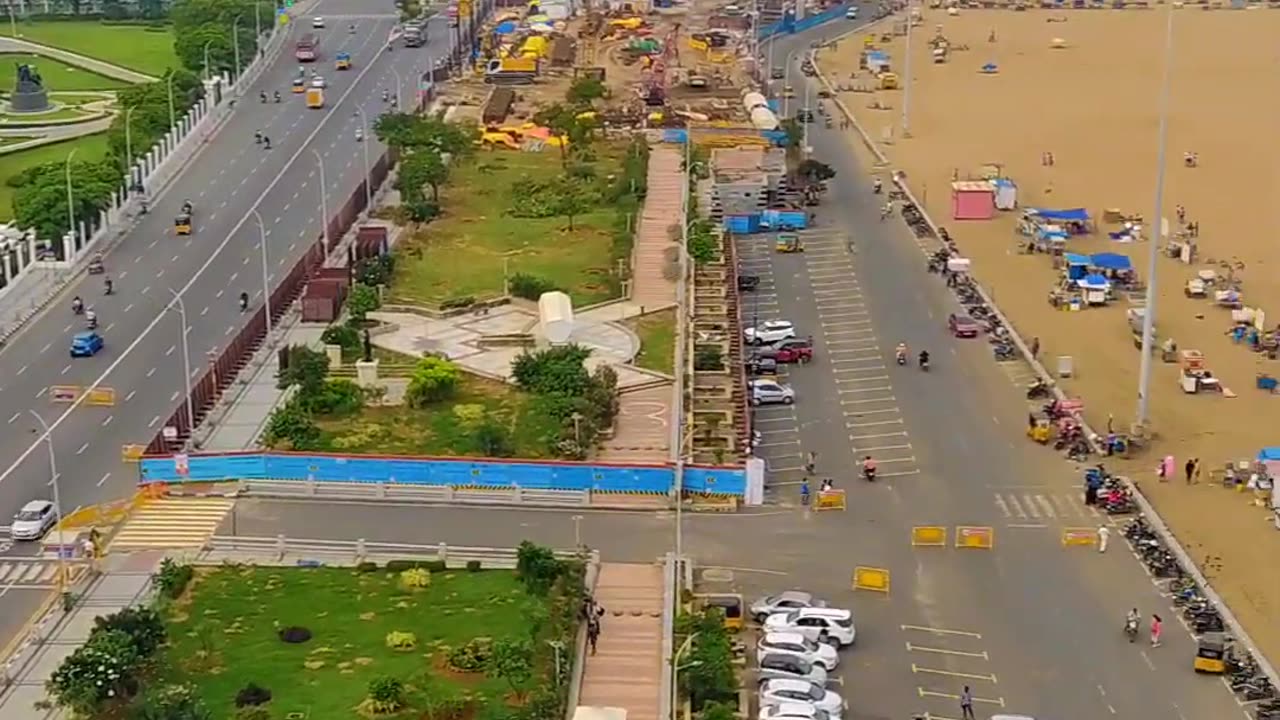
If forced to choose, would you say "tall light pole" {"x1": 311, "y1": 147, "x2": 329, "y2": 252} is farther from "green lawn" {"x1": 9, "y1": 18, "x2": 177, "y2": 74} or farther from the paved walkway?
"green lawn" {"x1": 9, "y1": 18, "x2": 177, "y2": 74}

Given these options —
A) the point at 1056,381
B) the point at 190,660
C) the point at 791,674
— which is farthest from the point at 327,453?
the point at 1056,381

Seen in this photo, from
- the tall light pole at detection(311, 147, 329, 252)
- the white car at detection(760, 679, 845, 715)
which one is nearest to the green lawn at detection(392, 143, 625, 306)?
the tall light pole at detection(311, 147, 329, 252)

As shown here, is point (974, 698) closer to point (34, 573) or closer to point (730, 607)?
point (730, 607)

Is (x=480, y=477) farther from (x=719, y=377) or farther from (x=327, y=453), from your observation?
(x=719, y=377)

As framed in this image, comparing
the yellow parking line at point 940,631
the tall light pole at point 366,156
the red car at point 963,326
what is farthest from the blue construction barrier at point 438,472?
the tall light pole at point 366,156

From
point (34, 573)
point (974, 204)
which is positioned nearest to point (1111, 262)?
point (974, 204)
